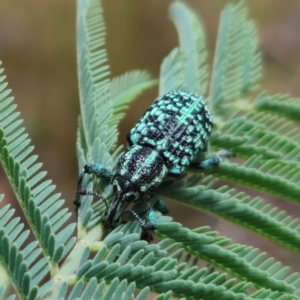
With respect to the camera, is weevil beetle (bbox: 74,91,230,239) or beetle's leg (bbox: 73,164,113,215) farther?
weevil beetle (bbox: 74,91,230,239)

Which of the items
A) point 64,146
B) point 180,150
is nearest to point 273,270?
point 180,150

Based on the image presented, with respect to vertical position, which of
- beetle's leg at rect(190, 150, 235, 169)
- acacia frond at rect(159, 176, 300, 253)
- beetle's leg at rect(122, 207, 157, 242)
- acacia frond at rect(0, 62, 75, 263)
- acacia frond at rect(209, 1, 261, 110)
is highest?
acacia frond at rect(209, 1, 261, 110)

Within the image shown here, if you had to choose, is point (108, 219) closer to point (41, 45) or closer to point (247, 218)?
point (247, 218)

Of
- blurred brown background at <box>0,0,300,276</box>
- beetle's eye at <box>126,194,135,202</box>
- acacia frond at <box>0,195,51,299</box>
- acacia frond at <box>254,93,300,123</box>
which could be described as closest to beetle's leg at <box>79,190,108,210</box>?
beetle's eye at <box>126,194,135,202</box>

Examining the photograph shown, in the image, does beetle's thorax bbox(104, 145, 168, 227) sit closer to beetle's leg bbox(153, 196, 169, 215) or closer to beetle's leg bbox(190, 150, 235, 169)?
beetle's leg bbox(153, 196, 169, 215)

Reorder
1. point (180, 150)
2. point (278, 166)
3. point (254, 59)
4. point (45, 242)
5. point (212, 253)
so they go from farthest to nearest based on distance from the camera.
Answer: point (254, 59)
point (180, 150)
point (278, 166)
point (212, 253)
point (45, 242)

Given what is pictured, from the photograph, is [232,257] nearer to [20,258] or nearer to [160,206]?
[160,206]
